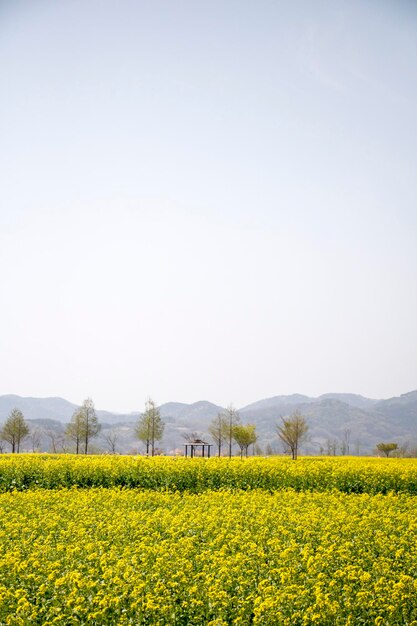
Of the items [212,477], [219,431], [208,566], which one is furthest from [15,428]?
[208,566]

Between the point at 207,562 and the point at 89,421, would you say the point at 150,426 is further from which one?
the point at 207,562

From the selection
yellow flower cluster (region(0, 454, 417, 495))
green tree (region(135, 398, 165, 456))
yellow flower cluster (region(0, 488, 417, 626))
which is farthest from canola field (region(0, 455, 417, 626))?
green tree (region(135, 398, 165, 456))

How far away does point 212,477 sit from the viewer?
61.0 ft

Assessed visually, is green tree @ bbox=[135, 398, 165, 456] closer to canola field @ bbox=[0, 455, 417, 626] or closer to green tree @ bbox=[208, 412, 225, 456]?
green tree @ bbox=[208, 412, 225, 456]

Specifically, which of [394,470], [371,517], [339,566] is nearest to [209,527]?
[339,566]

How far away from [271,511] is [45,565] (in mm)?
4999

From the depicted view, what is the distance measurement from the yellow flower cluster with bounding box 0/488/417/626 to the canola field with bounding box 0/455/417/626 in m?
0.02

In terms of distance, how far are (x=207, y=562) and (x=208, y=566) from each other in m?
0.51

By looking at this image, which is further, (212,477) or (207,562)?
(212,477)

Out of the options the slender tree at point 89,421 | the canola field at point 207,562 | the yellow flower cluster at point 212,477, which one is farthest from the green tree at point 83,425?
the canola field at point 207,562

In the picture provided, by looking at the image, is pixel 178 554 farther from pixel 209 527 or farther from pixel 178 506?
pixel 178 506

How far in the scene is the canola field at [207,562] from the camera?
6.73 m

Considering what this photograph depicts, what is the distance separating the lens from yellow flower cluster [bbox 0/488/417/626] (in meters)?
6.71

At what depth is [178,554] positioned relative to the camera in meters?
8.55
